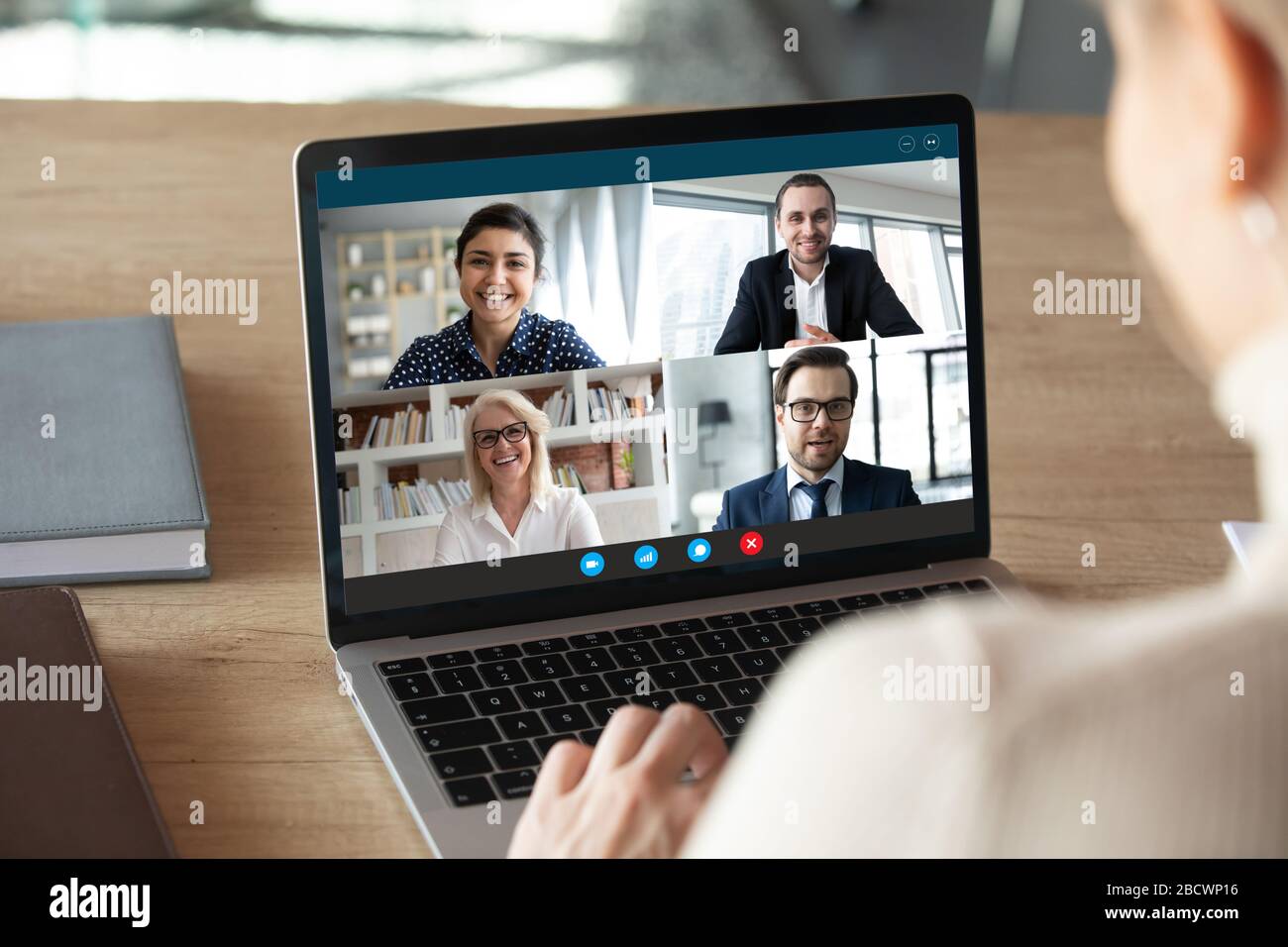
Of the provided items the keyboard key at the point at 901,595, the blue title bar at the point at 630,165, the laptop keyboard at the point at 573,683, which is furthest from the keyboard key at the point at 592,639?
the blue title bar at the point at 630,165

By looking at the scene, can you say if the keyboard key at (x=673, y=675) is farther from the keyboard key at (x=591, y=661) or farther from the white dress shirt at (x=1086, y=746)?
the white dress shirt at (x=1086, y=746)

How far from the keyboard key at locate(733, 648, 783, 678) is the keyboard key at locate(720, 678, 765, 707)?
1 centimetres

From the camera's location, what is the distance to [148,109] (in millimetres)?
1671

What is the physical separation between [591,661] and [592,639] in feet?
0.10

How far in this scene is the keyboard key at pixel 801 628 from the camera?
0.91 meters

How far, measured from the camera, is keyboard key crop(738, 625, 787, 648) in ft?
2.94

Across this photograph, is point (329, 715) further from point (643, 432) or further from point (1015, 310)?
point (1015, 310)

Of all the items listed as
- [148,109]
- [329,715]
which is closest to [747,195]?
[329,715]

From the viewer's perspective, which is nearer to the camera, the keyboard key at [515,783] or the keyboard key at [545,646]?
the keyboard key at [515,783]

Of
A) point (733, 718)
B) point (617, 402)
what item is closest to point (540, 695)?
point (733, 718)

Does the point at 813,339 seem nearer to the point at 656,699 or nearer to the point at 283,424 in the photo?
the point at 656,699

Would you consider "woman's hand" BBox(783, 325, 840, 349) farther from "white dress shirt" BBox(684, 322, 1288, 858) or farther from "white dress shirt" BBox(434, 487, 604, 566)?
"white dress shirt" BBox(684, 322, 1288, 858)

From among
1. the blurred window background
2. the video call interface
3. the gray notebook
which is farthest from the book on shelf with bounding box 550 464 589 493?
the blurred window background

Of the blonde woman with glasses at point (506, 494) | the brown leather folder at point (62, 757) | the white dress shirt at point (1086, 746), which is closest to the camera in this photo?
the white dress shirt at point (1086, 746)
